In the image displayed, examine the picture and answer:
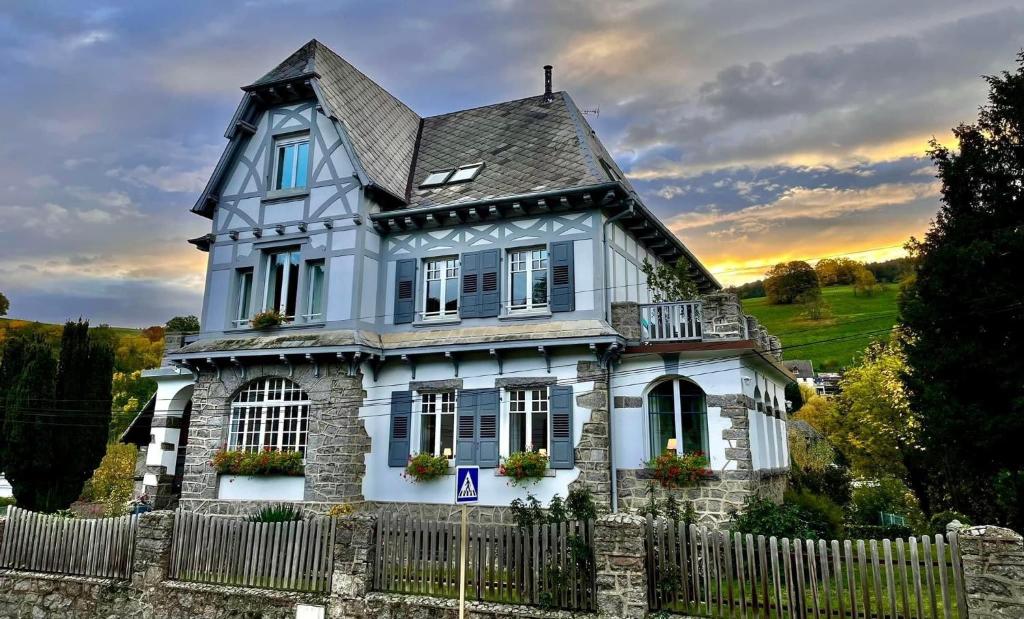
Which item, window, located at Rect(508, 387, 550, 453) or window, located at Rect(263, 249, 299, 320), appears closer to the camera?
window, located at Rect(508, 387, 550, 453)

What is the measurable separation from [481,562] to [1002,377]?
10.9 metres

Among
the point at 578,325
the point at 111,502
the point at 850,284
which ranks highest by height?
the point at 850,284

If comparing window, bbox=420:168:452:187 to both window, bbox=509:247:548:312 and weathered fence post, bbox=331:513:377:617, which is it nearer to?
window, bbox=509:247:548:312

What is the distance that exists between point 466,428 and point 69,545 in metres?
8.13

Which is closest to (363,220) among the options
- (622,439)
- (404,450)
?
(404,450)

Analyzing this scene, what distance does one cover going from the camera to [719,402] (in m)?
14.1

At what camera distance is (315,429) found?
16125mm

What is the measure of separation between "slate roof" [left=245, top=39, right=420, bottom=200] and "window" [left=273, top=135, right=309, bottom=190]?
4.94ft

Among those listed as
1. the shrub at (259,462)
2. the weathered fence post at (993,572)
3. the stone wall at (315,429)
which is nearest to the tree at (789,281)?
the stone wall at (315,429)

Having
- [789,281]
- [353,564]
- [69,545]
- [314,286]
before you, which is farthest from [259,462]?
[789,281]

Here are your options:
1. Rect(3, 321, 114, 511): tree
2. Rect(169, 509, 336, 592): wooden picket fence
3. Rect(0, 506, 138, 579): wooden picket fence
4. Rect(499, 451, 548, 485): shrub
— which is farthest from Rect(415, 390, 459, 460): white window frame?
Rect(3, 321, 114, 511): tree

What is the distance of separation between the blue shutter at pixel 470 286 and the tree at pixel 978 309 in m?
9.80

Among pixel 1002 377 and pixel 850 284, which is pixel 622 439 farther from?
pixel 850 284

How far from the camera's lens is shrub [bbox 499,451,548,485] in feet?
48.0
